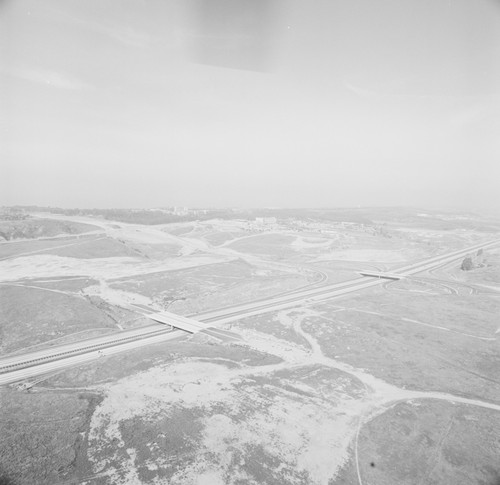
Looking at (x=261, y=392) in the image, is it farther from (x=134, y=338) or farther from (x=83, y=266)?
(x=83, y=266)

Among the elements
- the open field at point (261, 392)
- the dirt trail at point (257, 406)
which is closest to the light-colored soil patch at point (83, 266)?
the open field at point (261, 392)

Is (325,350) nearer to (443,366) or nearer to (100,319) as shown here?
(443,366)

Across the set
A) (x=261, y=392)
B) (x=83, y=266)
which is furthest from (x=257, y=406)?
(x=83, y=266)

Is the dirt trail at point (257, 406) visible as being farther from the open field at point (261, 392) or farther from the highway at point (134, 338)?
the highway at point (134, 338)

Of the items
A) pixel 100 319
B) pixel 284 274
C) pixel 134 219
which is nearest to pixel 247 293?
pixel 284 274

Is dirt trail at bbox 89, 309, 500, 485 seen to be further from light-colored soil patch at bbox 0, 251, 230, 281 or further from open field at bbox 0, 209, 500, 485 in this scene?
light-colored soil patch at bbox 0, 251, 230, 281
